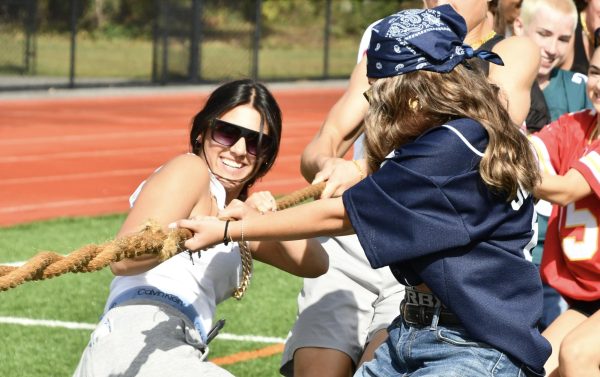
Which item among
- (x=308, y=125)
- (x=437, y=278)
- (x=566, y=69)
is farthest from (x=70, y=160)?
(x=437, y=278)

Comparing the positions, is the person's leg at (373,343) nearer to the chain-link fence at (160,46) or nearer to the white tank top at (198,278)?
the white tank top at (198,278)

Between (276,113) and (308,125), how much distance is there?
16.2 meters

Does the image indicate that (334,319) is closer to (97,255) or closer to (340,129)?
(340,129)

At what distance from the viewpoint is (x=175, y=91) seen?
25188mm

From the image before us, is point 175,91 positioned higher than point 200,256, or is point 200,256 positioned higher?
point 200,256

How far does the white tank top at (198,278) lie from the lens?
4.16m

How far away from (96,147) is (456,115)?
14.1 meters

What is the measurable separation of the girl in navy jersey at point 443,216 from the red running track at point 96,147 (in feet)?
27.6

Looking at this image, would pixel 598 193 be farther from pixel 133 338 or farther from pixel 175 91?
pixel 175 91

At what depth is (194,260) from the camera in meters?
4.24

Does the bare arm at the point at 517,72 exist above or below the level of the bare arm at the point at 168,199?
above

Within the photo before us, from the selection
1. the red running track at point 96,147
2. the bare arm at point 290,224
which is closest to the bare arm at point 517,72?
the bare arm at point 290,224

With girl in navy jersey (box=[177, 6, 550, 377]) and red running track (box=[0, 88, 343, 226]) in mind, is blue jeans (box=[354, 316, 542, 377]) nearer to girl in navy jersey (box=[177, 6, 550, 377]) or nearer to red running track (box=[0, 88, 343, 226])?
Answer: girl in navy jersey (box=[177, 6, 550, 377])

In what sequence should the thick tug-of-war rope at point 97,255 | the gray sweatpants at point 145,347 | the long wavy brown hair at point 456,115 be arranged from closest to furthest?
the thick tug-of-war rope at point 97,255
the long wavy brown hair at point 456,115
the gray sweatpants at point 145,347
